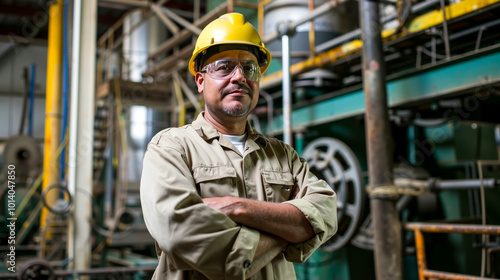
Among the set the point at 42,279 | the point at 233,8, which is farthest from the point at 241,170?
the point at 233,8

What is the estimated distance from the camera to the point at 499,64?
2.98m

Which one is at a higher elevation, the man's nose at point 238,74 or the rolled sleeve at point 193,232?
the man's nose at point 238,74

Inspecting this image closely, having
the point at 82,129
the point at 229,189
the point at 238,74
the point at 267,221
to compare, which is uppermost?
the point at 82,129

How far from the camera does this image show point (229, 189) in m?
1.51

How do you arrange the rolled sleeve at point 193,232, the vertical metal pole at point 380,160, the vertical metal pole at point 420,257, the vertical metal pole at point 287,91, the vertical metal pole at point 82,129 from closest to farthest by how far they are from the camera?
the rolled sleeve at point 193,232 < the vertical metal pole at point 420,257 < the vertical metal pole at point 380,160 < the vertical metal pole at point 287,91 < the vertical metal pole at point 82,129

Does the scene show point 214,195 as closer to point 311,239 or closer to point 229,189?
point 229,189

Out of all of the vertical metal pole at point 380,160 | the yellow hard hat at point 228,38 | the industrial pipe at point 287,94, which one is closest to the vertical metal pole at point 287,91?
the industrial pipe at point 287,94

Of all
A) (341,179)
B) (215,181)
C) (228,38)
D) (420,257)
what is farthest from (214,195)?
(341,179)

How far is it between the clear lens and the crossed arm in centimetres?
45

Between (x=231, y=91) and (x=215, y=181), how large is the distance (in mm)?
323

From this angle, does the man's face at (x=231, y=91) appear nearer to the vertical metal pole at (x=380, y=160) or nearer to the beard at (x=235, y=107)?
the beard at (x=235, y=107)

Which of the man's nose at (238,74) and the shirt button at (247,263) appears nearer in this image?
the shirt button at (247,263)

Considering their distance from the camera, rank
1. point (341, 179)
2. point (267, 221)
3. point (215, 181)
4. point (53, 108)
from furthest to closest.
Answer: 1. point (53, 108)
2. point (341, 179)
3. point (215, 181)
4. point (267, 221)

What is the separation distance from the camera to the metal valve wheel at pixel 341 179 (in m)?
4.26
